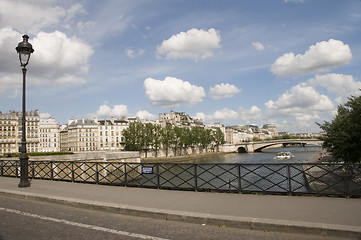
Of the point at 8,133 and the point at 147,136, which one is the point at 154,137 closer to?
the point at 147,136

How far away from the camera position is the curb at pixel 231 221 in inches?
238

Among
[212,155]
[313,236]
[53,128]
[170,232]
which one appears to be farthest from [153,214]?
[53,128]

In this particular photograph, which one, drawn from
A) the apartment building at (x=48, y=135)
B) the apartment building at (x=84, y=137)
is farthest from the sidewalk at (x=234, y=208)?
the apartment building at (x=48, y=135)

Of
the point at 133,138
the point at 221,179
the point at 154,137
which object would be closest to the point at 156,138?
the point at 154,137

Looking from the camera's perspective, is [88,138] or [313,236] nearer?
[313,236]

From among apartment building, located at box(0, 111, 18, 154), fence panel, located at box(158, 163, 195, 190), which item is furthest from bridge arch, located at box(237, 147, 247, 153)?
fence panel, located at box(158, 163, 195, 190)

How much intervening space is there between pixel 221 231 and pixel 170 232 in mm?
1068

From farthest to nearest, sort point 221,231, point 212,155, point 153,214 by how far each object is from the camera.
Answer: point 212,155
point 153,214
point 221,231

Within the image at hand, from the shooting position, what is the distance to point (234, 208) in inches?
315

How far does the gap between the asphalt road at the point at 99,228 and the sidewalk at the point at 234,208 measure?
0.60ft

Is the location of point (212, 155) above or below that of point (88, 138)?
below

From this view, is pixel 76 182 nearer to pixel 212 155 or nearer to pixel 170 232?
pixel 170 232

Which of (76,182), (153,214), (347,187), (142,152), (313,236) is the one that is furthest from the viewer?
(142,152)

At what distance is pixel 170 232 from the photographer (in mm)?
6500
